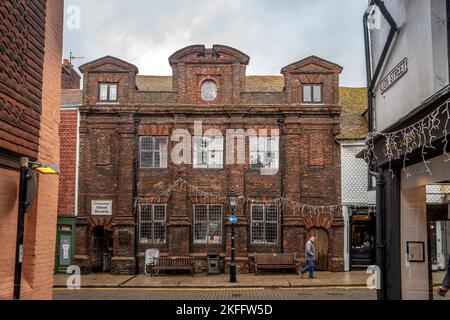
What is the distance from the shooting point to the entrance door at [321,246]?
2262cm

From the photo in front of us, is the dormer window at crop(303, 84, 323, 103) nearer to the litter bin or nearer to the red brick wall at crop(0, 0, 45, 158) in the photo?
the litter bin

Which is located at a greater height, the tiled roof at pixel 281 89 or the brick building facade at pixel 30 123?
the tiled roof at pixel 281 89

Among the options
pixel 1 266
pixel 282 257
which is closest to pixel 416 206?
pixel 1 266

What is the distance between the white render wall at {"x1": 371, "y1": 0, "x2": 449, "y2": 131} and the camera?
272 inches

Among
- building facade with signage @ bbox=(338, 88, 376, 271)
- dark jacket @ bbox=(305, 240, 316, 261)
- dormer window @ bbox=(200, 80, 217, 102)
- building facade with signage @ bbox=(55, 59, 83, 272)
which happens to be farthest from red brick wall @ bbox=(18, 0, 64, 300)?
building facade with signage @ bbox=(338, 88, 376, 271)

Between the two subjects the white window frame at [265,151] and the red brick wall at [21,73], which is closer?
the red brick wall at [21,73]

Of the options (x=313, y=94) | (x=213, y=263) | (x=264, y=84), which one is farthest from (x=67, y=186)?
(x=313, y=94)

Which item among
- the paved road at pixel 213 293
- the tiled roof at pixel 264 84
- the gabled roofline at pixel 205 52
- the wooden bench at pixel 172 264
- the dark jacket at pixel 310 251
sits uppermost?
the gabled roofline at pixel 205 52

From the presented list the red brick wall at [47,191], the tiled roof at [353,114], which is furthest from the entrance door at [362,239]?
the red brick wall at [47,191]

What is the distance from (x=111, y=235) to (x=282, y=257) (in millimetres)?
7662

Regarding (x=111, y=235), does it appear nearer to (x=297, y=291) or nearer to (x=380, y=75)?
(x=297, y=291)

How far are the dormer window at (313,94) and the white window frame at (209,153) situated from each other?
4.20 m

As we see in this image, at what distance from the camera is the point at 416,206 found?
8.78 metres

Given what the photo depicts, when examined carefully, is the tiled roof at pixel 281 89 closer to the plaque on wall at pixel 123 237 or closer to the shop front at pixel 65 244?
the shop front at pixel 65 244
